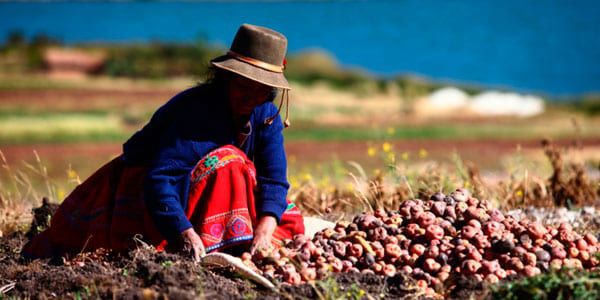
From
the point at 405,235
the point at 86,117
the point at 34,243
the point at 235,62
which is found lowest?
the point at 86,117

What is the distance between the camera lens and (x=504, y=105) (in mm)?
27984

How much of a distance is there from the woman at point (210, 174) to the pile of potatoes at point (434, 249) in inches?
8.9

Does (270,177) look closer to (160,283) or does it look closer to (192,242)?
(192,242)

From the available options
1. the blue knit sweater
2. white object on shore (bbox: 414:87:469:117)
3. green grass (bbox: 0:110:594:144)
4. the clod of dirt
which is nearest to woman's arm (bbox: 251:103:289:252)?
the blue knit sweater

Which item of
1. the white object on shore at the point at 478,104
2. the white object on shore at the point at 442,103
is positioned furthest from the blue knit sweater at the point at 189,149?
the white object on shore at the point at 478,104

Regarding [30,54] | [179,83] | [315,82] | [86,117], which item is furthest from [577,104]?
[30,54]

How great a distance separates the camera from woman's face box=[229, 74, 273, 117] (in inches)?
151

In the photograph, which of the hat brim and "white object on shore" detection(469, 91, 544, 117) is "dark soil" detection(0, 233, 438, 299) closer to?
the hat brim

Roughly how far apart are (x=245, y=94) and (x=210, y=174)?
438mm

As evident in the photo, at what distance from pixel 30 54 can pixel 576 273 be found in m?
29.7

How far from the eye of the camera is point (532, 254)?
3676 mm

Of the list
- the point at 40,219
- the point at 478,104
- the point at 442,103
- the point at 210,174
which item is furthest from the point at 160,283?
the point at 478,104

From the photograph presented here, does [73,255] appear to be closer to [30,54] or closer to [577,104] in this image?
[577,104]

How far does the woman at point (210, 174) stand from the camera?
383 cm
